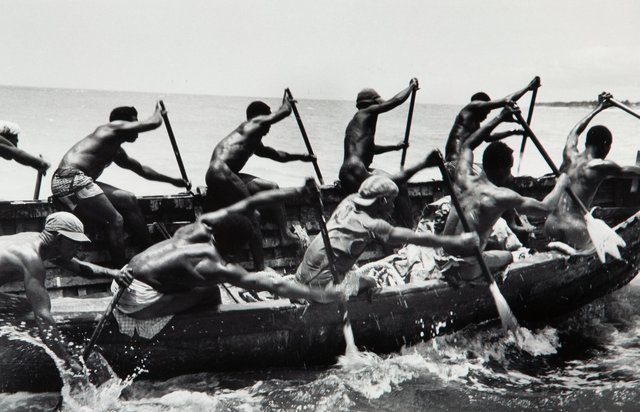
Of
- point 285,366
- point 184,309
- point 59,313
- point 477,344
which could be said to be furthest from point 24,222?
point 477,344

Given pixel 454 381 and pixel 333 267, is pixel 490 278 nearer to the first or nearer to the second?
pixel 454 381

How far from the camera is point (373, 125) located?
7.59m

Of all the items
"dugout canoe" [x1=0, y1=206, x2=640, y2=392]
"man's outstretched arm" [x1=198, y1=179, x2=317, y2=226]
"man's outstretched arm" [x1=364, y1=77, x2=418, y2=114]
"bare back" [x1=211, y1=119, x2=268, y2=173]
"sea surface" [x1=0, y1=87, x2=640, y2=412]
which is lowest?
"sea surface" [x1=0, y1=87, x2=640, y2=412]

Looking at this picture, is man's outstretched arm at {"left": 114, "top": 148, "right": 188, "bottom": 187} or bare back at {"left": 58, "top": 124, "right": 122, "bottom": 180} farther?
man's outstretched arm at {"left": 114, "top": 148, "right": 188, "bottom": 187}

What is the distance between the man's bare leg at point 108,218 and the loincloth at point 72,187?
0.16ft

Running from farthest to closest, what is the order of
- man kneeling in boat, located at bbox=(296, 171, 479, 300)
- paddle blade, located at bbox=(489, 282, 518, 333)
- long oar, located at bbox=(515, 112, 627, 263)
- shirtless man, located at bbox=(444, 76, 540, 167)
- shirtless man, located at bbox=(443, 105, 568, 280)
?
1. shirtless man, located at bbox=(444, 76, 540, 167)
2. long oar, located at bbox=(515, 112, 627, 263)
3. paddle blade, located at bbox=(489, 282, 518, 333)
4. shirtless man, located at bbox=(443, 105, 568, 280)
5. man kneeling in boat, located at bbox=(296, 171, 479, 300)

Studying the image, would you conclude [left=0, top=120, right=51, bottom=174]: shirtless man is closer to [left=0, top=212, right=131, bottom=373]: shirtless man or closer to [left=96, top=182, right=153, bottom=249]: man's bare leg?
[left=96, top=182, right=153, bottom=249]: man's bare leg

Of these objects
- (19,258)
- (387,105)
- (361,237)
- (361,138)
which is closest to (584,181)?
(387,105)

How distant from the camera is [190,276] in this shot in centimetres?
439

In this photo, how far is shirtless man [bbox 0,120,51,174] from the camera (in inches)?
244

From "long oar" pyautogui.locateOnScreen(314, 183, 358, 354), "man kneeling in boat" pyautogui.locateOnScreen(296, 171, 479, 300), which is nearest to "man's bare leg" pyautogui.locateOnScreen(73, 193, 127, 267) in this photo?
"man kneeling in boat" pyautogui.locateOnScreen(296, 171, 479, 300)

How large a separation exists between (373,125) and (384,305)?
293 centimetres

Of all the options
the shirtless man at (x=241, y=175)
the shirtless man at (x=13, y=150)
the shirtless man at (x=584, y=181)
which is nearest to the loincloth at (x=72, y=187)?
the shirtless man at (x=13, y=150)

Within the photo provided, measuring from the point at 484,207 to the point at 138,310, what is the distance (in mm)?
2990
